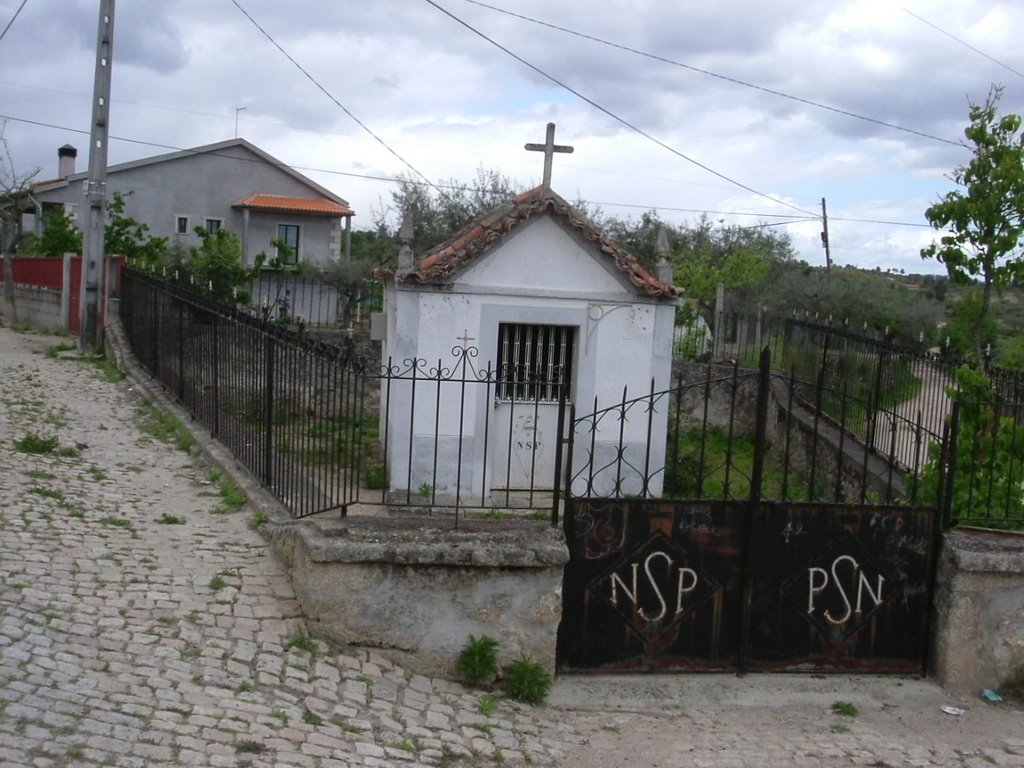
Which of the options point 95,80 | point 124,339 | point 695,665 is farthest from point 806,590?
point 95,80

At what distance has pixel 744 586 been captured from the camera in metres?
7.03

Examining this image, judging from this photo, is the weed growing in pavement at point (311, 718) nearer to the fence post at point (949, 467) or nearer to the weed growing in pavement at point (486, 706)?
the weed growing in pavement at point (486, 706)

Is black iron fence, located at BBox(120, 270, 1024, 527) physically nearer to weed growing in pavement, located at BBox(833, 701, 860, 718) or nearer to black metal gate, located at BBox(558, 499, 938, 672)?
black metal gate, located at BBox(558, 499, 938, 672)

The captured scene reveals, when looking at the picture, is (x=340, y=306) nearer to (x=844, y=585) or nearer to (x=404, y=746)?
(x=844, y=585)

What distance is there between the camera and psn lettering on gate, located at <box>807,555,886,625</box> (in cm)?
711

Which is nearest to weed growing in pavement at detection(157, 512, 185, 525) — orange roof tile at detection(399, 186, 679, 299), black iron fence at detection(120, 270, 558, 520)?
black iron fence at detection(120, 270, 558, 520)

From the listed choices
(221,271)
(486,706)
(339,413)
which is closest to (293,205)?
(221,271)

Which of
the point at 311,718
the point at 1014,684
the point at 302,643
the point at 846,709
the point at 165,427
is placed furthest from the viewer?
the point at 165,427

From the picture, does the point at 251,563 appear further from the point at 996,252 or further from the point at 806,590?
the point at 996,252

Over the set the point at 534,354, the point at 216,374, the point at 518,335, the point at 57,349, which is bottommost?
the point at 57,349

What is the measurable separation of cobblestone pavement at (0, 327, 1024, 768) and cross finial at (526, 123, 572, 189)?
218 inches

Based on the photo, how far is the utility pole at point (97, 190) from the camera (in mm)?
16750

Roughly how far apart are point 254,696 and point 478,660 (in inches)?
59.1

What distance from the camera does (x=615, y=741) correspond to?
602cm
